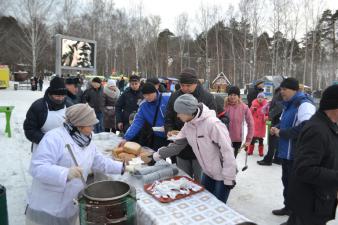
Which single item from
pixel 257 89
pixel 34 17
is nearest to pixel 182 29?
pixel 34 17

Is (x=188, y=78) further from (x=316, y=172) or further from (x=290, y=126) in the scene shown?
(x=316, y=172)

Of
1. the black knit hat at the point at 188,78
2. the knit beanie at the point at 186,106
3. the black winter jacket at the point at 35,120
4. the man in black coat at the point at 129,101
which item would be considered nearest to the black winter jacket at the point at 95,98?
the man in black coat at the point at 129,101

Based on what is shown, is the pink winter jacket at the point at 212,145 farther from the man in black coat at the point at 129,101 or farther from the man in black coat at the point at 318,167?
the man in black coat at the point at 129,101

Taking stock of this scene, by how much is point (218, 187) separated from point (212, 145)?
43 cm

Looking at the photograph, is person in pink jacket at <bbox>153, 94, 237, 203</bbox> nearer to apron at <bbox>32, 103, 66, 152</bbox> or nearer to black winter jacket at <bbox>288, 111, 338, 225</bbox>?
black winter jacket at <bbox>288, 111, 338, 225</bbox>

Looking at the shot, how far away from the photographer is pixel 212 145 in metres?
2.58

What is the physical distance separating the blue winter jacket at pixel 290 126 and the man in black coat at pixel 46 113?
2.43 m

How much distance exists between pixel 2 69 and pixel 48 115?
25.3 metres

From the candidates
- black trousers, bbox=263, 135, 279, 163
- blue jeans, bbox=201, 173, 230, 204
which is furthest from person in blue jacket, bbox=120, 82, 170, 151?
black trousers, bbox=263, 135, 279, 163

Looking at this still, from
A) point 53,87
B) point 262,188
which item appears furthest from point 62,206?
point 262,188

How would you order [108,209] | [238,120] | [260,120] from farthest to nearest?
[260,120]
[238,120]
[108,209]

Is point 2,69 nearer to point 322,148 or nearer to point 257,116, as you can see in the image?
point 257,116

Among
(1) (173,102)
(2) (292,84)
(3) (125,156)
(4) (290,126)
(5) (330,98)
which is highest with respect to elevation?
(2) (292,84)

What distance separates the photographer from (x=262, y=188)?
4766mm
